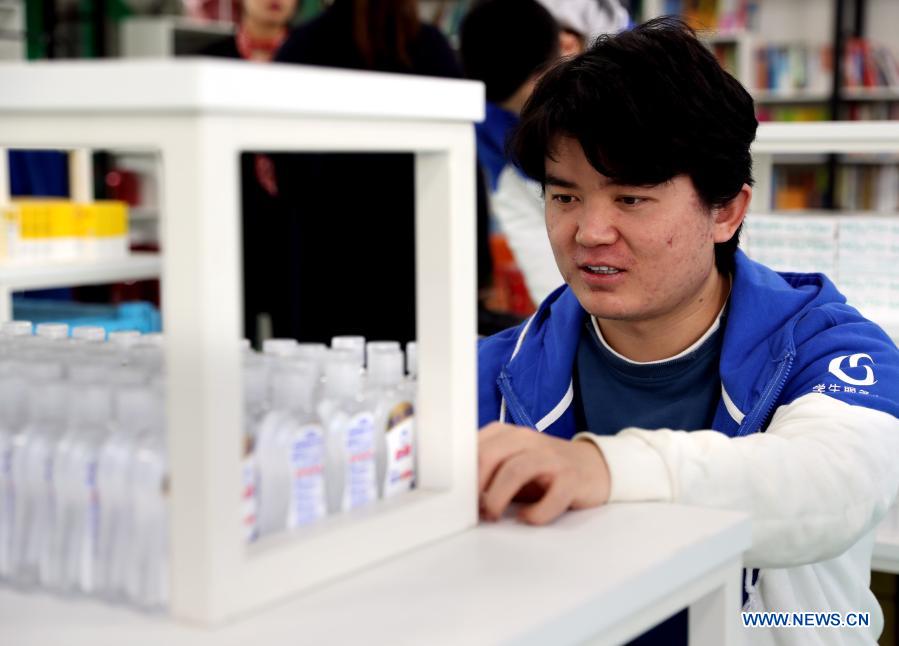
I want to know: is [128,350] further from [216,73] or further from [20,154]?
[20,154]

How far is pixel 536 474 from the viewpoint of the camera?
114 centimetres

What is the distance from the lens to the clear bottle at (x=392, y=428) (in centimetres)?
107

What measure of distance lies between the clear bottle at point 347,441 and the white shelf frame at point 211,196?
0.03m

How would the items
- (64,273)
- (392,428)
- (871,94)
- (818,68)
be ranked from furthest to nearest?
(818,68), (871,94), (64,273), (392,428)

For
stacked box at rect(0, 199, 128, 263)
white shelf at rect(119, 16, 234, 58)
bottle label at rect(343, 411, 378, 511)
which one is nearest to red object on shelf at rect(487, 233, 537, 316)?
stacked box at rect(0, 199, 128, 263)

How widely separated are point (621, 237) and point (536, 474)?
554 mm

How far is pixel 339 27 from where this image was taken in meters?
2.89

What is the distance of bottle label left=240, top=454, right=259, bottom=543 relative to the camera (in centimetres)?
92

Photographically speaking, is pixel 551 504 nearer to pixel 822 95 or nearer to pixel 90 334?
pixel 90 334

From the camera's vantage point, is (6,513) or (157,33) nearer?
(6,513)

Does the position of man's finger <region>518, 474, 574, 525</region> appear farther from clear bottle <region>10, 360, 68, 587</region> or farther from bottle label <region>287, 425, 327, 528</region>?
clear bottle <region>10, 360, 68, 587</region>

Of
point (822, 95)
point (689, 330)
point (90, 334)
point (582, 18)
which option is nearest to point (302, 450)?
point (90, 334)

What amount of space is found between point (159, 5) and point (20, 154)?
1.66 metres

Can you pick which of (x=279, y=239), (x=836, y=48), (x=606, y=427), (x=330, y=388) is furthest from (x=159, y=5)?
(x=330, y=388)
